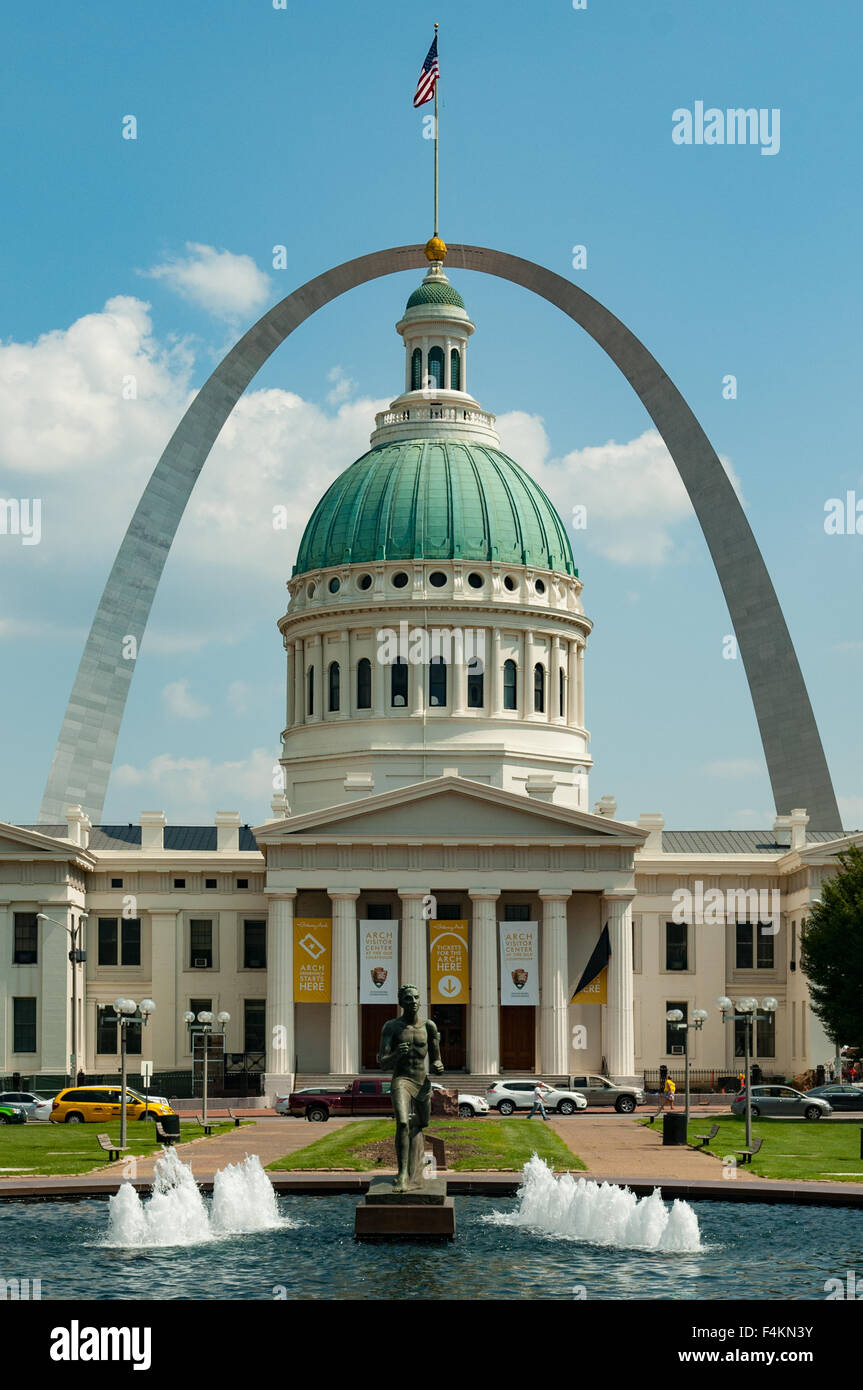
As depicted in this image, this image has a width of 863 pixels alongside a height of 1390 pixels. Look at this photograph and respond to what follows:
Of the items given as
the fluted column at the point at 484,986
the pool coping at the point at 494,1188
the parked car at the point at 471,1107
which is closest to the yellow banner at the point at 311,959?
the fluted column at the point at 484,986

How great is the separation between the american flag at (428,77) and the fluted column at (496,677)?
28.8 meters

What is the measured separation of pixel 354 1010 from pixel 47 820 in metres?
20.8

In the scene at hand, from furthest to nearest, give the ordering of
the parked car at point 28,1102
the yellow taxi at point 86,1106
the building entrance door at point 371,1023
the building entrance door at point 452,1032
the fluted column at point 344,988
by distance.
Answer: the building entrance door at point 452,1032 → the building entrance door at point 371,1023 → the fluted column at point 344,988 → the parked car at point 28,1102 → the yellow taxi at point 86,1106

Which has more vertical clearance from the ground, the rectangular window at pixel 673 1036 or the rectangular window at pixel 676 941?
the rectangular window at pixel 676 941

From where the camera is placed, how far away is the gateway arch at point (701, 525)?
101312 millimetres

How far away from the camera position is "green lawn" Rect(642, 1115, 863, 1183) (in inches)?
1869

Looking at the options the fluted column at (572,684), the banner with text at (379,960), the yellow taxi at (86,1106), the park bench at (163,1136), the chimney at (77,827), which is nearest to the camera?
the park bench at (163,1136)

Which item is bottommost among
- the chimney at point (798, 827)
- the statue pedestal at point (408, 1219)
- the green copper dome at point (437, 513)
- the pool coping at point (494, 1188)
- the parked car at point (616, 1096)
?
the parked car at point (616, 1096)

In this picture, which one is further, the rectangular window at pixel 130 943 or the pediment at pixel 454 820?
the rectangular window at pixel 130 943

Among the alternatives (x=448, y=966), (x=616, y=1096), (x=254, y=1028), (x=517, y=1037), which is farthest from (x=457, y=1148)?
(x=254, y=1028)

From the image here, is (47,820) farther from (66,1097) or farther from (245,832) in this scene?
(66,1097)

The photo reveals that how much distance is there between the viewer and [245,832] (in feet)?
375

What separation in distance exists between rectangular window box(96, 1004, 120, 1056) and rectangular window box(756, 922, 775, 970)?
107 feet

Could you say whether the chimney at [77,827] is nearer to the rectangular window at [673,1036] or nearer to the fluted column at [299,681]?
the fluted column at [299,681]
